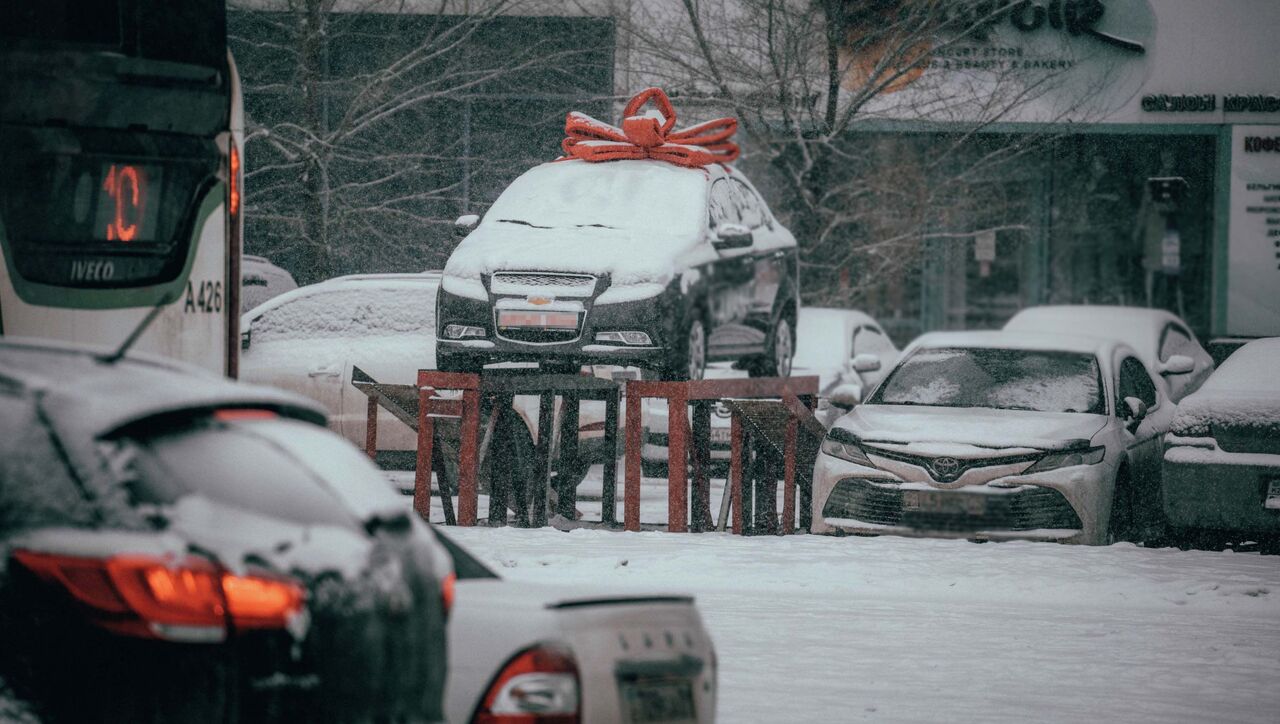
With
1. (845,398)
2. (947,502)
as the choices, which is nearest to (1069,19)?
(845,398)

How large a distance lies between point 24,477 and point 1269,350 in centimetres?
1043

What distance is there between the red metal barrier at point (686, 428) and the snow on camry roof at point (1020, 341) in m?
1.12

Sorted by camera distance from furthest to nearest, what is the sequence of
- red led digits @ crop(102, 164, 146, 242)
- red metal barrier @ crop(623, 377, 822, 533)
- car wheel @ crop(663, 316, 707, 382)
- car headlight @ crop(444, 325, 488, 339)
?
1. red metal barrier @ crop(623, 377, 822, 533)
2. car wheel @ crop(663, 316, 707, 382)
3. car headlight @ crop(444, 325, 488, 339)
4. red led digits @ crop(102, 164, 146, 242)

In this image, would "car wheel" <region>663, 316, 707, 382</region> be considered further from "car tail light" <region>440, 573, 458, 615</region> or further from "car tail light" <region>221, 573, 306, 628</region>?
"car tail light" <region>221, 573, 306, 628</region>

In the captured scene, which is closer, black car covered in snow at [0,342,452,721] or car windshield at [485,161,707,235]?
black car covered in snow at [0,342,452,721]

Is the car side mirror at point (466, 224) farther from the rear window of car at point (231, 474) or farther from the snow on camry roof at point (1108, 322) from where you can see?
the rear window of car at point (231, 474)

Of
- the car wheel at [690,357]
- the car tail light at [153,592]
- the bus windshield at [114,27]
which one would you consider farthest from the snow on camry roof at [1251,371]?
the car tail light at [153,592]

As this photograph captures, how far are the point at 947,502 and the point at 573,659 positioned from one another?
704 cm

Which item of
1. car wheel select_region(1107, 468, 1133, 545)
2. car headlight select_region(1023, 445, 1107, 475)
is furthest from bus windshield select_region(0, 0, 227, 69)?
car wheel select_region(1107, 468, 1133, 545)

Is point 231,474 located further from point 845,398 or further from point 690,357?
point 845,398

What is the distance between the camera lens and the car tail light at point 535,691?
376cm

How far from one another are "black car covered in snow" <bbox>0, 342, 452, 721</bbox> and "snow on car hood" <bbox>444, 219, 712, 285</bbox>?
733 centimetres

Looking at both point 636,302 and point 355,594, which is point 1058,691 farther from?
point 355,594

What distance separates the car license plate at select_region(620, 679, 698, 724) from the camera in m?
3.85
